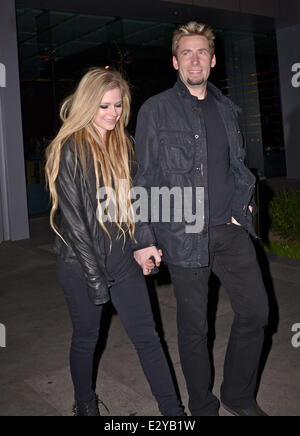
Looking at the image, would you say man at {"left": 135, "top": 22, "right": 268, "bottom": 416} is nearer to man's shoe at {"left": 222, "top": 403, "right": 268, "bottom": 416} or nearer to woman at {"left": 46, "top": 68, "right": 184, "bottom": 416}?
man's shoe at {"left": 222, "top": 403, "right": 268, "bottom": 416}

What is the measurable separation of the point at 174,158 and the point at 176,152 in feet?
0.11

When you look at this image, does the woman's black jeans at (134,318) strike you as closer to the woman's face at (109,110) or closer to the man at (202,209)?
the man at (202,209)

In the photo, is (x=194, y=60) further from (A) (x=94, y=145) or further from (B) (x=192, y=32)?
(A) (x=94, y=145)

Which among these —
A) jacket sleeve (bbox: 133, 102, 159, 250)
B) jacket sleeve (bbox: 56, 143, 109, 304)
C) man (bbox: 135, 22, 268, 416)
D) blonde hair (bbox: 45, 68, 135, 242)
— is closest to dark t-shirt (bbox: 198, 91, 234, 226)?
man (bbox: 135, 22, 268, 416)

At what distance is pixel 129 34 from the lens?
43.8ft

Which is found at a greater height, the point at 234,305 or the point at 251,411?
the point at 234,305

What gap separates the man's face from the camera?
3.01 metres

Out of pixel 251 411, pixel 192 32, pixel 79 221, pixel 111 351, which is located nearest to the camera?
pixel 79 221

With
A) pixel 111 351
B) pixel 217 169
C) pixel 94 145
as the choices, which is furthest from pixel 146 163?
pixel 111 351

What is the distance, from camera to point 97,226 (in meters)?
2.87

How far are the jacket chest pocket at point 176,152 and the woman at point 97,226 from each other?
0.21m

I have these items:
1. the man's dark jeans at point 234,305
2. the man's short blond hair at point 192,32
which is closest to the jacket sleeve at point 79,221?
the man's dark jeans at point 234,305

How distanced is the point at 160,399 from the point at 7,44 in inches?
300

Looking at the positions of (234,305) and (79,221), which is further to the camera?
(234,305)
